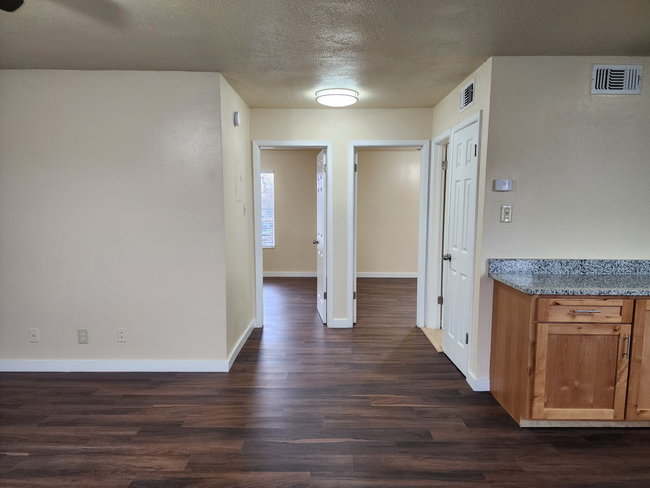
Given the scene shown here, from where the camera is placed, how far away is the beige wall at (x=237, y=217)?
311cm

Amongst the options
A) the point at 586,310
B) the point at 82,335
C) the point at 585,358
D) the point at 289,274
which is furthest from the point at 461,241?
the point at 289,274

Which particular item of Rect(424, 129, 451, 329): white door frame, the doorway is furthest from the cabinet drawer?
Rect(424, 129, 451, 329): white door frame

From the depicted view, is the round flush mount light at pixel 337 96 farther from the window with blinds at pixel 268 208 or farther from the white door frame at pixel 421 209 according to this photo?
the window with blinds at pixel 268 208

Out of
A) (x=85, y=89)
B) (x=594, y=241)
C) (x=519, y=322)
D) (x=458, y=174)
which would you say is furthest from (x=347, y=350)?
(x=85, y=89)

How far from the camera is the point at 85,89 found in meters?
2.89

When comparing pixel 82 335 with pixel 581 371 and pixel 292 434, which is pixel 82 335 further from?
pixel 581 371

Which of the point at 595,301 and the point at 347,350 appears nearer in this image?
the point at 595,301

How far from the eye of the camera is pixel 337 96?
10.8 feet

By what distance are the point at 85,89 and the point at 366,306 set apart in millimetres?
3943

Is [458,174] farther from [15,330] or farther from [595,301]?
[15,330]

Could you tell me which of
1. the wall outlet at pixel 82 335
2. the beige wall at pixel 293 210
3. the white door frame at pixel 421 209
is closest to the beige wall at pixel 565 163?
the white door frame at pixel 421 209


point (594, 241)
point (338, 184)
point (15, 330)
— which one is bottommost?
point (15, 330)

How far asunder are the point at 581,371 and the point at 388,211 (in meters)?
5.06

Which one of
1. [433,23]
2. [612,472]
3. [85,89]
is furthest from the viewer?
[85,89]
